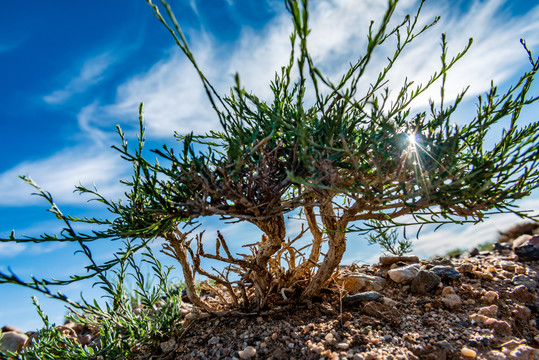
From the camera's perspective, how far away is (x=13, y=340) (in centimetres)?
464

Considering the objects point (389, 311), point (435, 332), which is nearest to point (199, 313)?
point (389, 311)

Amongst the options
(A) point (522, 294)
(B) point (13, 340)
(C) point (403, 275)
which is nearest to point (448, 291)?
(C) point (403, 275)

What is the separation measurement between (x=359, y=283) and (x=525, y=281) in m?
1.90

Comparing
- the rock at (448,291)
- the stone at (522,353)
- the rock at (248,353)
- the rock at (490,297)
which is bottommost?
the stone at (522,353)

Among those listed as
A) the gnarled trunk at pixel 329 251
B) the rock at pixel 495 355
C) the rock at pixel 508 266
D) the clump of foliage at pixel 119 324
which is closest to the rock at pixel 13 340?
the clump of foliage at pixel 119 324

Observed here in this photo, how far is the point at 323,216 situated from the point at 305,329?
37.4 inches

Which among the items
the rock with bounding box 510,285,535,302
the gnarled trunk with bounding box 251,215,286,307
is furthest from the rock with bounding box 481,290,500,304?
the gnarled trunk with bounding box 251,215,286,307

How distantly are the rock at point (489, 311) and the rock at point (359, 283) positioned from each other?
0.97 m

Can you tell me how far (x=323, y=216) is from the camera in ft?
10.7

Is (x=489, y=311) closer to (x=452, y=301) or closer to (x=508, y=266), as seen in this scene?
(x=452, y=301)

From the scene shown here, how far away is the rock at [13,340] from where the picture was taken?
455 cm

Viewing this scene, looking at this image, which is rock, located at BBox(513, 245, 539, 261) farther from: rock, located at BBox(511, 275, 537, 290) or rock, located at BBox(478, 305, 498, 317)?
rock, located at BBox(478, 305, 498, 317)

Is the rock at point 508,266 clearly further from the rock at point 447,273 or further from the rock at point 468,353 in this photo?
the rock at point 468,353

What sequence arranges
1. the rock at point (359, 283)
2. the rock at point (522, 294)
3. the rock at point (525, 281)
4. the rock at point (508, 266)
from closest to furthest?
1. the rock at point (522, 294)
2. the rock at point (359, 283)
3. the rock at point (525, 281)
4. the rock at point (508, 266)
